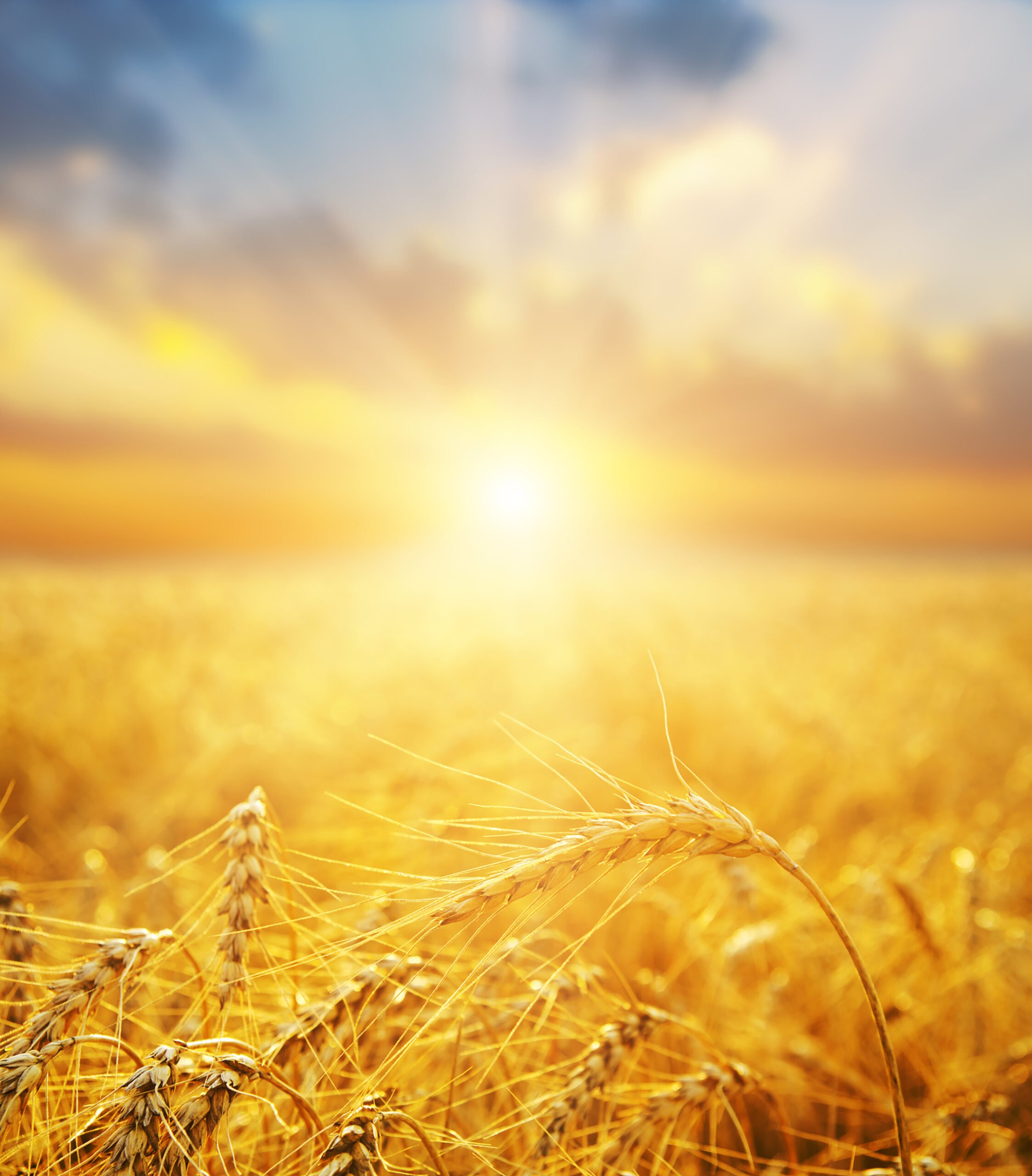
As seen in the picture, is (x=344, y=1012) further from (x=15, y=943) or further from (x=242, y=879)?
(x=15, y=943)

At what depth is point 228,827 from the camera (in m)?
0.95

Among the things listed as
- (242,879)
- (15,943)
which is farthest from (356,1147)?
(15,943)

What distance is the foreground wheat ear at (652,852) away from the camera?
0.78 metres

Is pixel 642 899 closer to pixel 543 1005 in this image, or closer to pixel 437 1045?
pixel 543 1005

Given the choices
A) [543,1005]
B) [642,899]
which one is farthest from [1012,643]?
[543,1005]

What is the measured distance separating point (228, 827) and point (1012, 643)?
25.6 ft

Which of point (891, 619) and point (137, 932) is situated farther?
point (891, 619)

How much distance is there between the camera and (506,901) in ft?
2.59

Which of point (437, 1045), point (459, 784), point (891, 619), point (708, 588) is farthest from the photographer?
point (708, 588)

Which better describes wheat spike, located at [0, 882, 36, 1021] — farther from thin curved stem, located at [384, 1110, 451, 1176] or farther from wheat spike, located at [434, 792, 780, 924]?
wheat spike, located at [434, 792, 780, 924]

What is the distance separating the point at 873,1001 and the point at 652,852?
1.11ft

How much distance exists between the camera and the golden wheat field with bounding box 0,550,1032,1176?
846 millimetres

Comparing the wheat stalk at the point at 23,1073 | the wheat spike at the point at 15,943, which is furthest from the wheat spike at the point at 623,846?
the wheat spike at the point at 15,943

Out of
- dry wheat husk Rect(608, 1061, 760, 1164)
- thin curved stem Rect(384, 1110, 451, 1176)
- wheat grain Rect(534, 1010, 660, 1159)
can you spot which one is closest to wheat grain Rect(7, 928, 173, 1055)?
thin curved stem Rect(384, 1110, 451, 1176)
